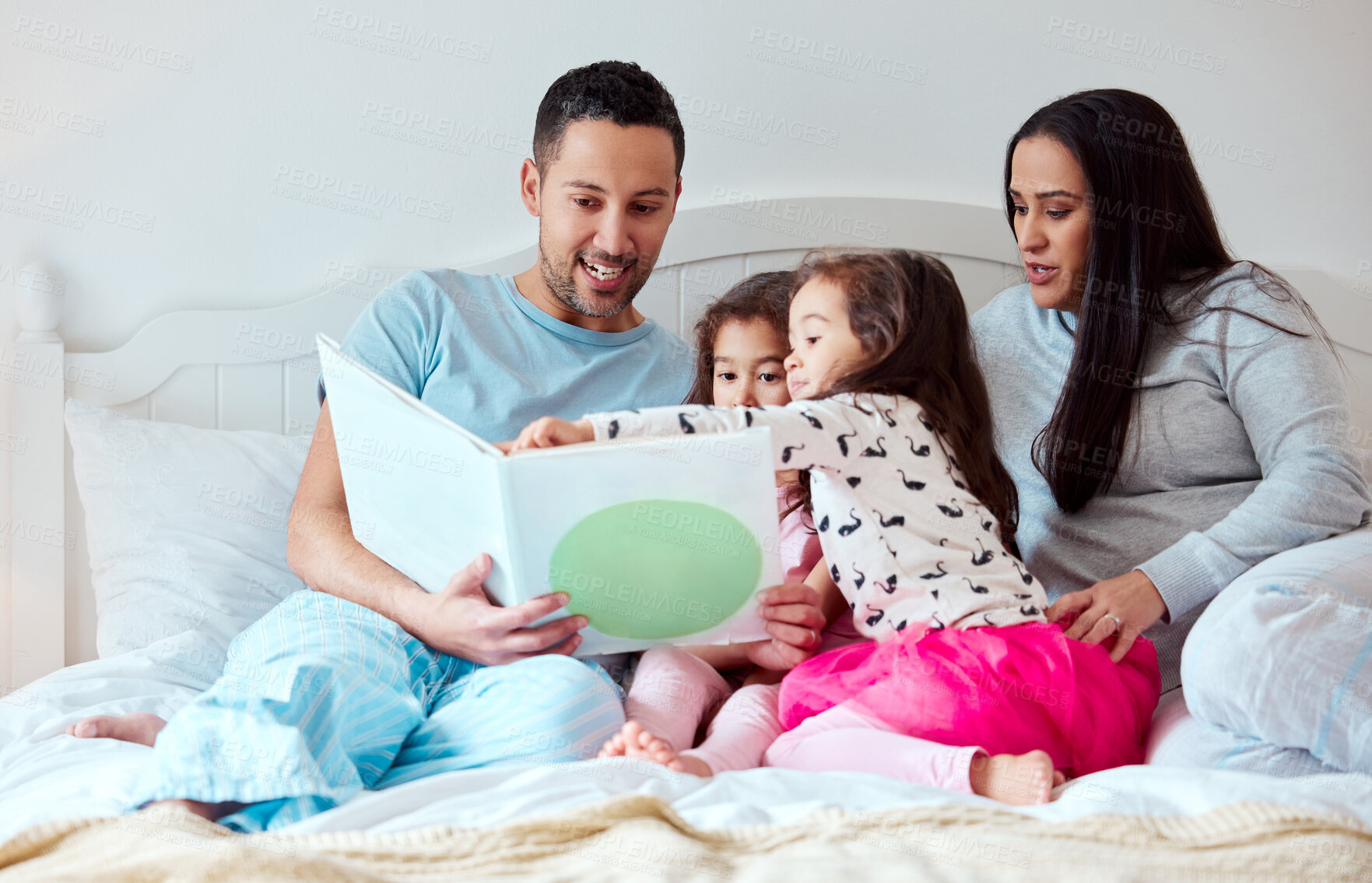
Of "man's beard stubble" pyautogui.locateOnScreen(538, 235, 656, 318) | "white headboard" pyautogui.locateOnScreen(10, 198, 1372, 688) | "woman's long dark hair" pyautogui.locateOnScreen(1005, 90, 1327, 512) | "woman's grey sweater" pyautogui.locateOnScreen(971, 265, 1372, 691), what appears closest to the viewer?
"woman's grey sweater" pyautogui.locateOnScreen(971, 265, 1372, 691)

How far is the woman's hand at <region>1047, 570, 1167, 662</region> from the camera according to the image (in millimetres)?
1128

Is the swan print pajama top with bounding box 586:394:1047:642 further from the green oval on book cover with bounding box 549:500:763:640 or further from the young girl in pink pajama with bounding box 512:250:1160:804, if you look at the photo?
the green oval on book cover with bounding box 549:500:763:640

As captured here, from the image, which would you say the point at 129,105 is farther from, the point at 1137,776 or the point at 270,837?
the point at 1137,776

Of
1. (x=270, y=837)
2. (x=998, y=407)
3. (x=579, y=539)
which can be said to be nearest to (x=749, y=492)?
(x=579, y=539)

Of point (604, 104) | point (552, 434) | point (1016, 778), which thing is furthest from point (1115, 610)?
point (604, 104)

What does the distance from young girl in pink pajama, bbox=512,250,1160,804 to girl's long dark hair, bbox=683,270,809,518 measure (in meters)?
0.20

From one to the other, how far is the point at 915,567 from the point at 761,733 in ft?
0.81

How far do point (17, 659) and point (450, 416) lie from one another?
0.86 m

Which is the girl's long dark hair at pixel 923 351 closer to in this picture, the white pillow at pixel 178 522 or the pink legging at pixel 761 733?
the pink legging at pixel 761 733

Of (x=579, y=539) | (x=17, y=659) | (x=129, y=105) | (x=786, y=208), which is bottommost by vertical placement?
(x=17, y=659)

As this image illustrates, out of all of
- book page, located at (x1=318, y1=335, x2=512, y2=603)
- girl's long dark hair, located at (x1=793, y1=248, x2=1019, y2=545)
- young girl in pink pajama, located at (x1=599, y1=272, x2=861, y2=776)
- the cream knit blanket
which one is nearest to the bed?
the cream knit blanket

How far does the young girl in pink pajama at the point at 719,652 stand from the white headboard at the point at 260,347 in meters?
0.32

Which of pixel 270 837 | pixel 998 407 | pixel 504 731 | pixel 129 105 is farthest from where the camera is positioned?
pixel 129 105

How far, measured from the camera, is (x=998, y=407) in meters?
1.50
